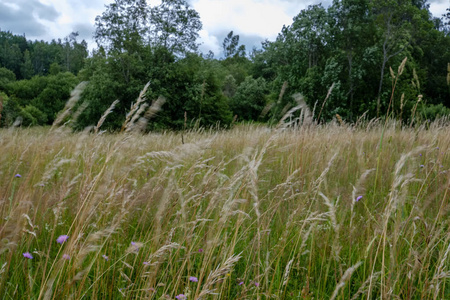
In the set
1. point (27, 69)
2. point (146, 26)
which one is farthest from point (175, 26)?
point (27, 69)

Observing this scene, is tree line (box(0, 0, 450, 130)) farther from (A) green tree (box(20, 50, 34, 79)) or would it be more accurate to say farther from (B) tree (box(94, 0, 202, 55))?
(A) green tree (box(20, 50, 34, 79))

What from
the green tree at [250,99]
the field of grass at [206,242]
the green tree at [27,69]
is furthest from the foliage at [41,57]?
the field of grass at [206,242]

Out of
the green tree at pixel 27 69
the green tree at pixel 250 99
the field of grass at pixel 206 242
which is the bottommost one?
the field of grass at pixel 206 242

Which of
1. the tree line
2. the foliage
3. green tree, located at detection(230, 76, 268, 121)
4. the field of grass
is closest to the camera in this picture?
the field of grass

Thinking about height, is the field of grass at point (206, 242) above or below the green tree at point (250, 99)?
below

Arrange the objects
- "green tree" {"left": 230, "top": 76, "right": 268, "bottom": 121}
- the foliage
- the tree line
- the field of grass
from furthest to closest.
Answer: the foliage < "green tree" {"left": 230, "top": 76, "right": 268, "bottom": 121} < the tree line < the field of grass

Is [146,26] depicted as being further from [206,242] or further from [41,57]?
[41,57]

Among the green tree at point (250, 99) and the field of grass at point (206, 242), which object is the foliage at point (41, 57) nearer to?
the green tree at point (250, 99)

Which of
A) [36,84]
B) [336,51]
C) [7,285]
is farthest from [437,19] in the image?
[36,84]

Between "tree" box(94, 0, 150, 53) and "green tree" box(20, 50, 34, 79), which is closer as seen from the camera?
"tree" box(94, 0, 150, 53)

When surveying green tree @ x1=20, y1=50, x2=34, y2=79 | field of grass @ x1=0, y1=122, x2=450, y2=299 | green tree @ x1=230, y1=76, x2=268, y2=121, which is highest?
green tree @ x1=20, y1=50, x2=34, y2=79

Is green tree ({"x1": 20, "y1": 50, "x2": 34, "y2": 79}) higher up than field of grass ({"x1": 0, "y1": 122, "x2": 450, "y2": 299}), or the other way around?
green tree ({"x1": 20, "y1": 50, "x2": 34, "y2": 79})

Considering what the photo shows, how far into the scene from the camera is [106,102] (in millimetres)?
27141

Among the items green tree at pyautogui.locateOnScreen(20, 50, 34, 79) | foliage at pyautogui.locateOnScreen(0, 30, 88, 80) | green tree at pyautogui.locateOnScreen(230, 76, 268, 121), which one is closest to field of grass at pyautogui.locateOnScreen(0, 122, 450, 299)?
green tree at pyautogui.locateOnScreen(230, 76, 268, 121)
